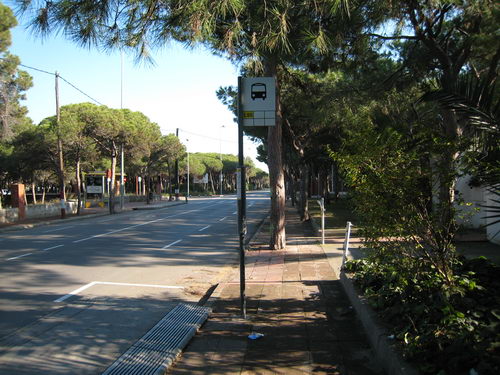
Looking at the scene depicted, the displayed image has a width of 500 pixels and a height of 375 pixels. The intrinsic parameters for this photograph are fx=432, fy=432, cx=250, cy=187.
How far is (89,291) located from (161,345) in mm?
3361

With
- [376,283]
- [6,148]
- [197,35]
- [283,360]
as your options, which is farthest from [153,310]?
[6,148]

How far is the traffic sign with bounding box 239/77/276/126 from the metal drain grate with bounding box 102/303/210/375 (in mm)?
2757

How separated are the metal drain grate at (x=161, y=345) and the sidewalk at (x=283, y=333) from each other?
122 millimetres

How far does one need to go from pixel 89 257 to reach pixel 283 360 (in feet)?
27.0

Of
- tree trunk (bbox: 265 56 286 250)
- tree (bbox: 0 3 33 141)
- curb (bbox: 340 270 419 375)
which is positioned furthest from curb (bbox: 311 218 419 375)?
tree (bbox: 0 3 33 141)

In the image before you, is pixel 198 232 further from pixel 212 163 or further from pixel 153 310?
pixel 212 163

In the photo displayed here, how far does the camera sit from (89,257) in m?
11.1

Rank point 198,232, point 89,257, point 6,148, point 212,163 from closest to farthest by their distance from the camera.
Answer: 1. point 89,257
2. point 198,232
3. point 6,148
4. point 212,163

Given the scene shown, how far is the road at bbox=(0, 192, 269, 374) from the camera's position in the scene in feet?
15.8

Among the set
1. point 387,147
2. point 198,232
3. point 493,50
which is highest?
point 493,50

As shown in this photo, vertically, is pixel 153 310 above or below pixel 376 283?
below

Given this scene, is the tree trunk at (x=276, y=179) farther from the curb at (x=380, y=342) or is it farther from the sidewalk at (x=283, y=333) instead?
the curb at (x=380, y=342)

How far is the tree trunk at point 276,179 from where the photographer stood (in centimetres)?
1165

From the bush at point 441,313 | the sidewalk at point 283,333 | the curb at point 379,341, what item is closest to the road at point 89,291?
the sidewalk at point 283,333
